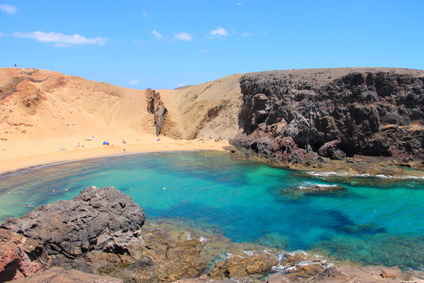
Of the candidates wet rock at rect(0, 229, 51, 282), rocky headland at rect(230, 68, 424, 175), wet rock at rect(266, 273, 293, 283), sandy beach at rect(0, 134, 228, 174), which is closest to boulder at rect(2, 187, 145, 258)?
wet rock at rect(0, 229, 51, 282)

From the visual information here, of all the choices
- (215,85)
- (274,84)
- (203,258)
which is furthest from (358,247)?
(215,85)

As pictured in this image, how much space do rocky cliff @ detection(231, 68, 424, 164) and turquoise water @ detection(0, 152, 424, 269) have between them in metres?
5.68

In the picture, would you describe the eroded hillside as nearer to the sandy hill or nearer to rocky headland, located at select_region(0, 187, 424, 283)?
the sandy hill

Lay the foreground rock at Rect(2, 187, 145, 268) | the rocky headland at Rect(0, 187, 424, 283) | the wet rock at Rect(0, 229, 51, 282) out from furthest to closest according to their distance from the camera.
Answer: the foreground rock at Rect(2, 187, 145, 268), the rocky headland at Rect(0, 187, 424, 283), the wet rock at Rect(0, 229, 51, 282)

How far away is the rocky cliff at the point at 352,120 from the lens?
102ft

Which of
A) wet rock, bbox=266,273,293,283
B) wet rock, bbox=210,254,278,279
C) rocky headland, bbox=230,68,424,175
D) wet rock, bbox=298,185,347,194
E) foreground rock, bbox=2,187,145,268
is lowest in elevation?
wet rock, bbox=210,254,278,279

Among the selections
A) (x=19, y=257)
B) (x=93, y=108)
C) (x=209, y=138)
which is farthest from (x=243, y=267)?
(x=93, y=108)

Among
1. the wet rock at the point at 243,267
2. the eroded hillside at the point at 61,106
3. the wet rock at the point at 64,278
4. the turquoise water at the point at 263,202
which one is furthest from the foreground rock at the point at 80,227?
the eroded hillside at the point at 61,106

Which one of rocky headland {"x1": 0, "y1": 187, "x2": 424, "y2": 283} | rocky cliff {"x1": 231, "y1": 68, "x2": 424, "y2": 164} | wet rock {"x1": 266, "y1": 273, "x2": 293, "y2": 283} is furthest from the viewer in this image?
rocky cliff {"x1": 231, "y1": 68, "x2": 424, "y2": 164}

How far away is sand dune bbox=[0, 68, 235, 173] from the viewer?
1401 inches

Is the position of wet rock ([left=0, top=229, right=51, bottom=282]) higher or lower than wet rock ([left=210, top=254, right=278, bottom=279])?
higher

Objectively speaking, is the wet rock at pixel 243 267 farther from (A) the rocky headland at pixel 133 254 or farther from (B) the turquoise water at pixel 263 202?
(B) the turquoise water at pixel 263 202

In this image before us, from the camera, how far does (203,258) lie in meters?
12.1

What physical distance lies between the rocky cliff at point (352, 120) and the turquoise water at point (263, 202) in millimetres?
5678
